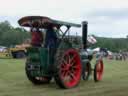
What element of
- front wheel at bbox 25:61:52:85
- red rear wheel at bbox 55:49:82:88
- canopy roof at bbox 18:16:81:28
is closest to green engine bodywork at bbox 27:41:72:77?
red rear wheel at bbox 55:49:82:88

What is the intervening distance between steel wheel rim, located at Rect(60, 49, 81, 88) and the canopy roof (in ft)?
2.76

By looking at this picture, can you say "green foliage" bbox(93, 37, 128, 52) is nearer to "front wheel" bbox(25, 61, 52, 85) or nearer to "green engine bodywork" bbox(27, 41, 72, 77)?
"front wheel" bbox(25, 61, 52, 85)

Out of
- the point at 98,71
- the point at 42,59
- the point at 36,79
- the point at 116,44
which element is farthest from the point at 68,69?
the point at 116,44

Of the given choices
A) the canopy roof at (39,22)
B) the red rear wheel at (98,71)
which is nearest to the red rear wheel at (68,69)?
the canopy roof at (39,22)

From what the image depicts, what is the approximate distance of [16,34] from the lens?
79562 millimetres

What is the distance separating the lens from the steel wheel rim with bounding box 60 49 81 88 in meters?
11.5

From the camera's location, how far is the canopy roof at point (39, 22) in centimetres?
1121

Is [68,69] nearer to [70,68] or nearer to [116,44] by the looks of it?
[70,68]

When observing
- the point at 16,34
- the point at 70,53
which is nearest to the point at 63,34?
the point at 70,53

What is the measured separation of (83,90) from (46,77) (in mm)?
1822

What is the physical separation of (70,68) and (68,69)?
18 cm

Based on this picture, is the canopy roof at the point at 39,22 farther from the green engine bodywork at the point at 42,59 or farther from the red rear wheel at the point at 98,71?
the red rear wheel at the point at 98,71

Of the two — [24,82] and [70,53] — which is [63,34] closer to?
[70,53]

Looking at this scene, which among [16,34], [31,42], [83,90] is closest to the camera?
[83,90]
